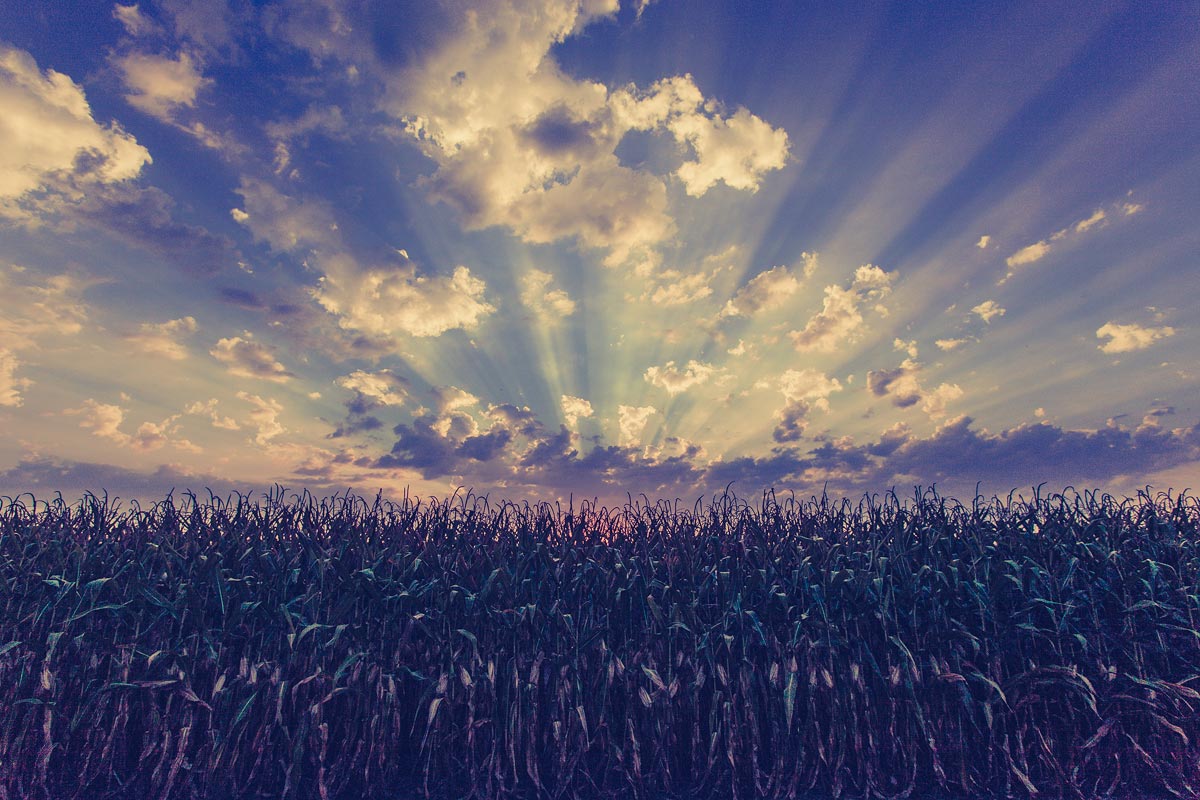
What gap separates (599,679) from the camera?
575 centimetres

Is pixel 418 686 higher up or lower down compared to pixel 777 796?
higher up

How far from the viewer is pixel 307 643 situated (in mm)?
6020

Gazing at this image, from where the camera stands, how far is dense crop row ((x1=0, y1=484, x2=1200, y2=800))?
561 cm

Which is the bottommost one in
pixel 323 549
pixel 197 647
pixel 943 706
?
pixel 943 706

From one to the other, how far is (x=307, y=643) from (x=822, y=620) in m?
4.38

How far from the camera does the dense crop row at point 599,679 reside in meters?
5.61

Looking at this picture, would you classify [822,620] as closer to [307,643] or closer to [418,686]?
[418,686]

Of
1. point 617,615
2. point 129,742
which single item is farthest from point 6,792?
point 617,615

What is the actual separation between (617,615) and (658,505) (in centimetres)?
206

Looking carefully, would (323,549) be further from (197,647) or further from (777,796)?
(777,796)

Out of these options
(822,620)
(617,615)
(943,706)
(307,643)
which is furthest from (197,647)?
(943,706)

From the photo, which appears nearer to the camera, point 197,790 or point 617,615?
point 197,790

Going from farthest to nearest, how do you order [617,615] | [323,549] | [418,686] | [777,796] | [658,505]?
[658,505], [323,549], [617,615], [418,686], [777,796]

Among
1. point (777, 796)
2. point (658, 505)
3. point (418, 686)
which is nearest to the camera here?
point (777, 796)
